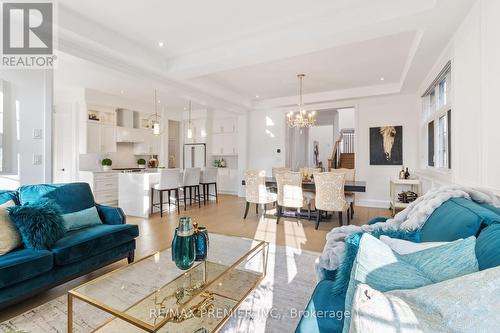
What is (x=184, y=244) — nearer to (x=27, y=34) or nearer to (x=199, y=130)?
(x=27, y=34)

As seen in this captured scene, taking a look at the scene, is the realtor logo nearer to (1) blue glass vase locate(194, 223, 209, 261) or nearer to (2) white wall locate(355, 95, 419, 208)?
(1) blue glass vase locate(194, 223, 209, 261)

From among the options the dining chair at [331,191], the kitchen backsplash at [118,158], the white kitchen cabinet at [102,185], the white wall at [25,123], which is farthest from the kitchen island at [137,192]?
the dining chair at [331,191]

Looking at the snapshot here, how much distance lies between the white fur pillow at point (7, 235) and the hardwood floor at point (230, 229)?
0.48 metres

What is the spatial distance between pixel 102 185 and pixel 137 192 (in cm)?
165

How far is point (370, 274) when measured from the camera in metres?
0.90

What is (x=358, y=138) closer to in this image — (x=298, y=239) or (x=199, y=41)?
(x=298, y=239)

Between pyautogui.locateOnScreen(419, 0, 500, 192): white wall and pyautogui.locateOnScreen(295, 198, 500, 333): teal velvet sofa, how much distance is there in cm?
83

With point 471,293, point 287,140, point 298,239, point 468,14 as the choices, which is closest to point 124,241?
point 298,239

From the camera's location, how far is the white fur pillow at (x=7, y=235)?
5.97 feet

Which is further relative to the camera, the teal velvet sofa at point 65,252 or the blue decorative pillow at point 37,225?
the blue decorative pillow at point 37,225

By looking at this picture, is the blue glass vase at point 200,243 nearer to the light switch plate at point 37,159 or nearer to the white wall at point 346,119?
the light switch plate at point 37,159

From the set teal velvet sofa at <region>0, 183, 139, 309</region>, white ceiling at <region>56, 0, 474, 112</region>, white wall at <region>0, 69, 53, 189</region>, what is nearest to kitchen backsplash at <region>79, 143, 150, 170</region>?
white ceiling at <region>56, 0, 474, 112</region>

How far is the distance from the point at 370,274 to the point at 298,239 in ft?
8.65

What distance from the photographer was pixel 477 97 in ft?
7.22
